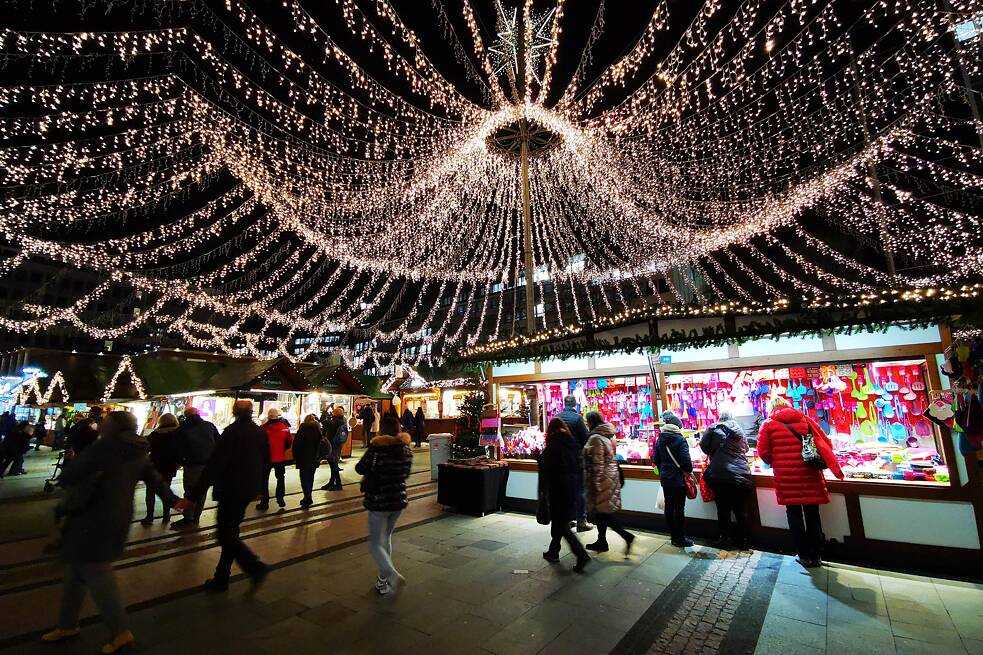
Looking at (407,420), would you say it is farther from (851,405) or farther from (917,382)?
(917,382)

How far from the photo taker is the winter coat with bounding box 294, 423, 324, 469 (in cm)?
821

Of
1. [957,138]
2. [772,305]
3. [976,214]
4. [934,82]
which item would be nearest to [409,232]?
[772,305]

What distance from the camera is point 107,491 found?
2.98 meters

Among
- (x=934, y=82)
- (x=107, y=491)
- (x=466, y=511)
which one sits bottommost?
(x=466, y=511)

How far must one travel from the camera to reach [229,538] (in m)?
4.18

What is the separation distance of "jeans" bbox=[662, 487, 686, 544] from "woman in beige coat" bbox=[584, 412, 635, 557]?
1.76 ft

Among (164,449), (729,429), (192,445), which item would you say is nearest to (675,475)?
(729,429)

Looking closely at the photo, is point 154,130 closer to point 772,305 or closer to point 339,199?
point 339,199

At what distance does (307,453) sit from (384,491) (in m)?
4.94

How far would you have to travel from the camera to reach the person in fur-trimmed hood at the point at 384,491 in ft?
13.3

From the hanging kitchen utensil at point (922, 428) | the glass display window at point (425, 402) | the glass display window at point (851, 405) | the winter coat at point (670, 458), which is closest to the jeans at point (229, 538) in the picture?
the winter coat at point (670, 458)

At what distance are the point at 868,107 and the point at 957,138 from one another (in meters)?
5.29

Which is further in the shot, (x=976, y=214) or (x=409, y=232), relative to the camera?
(x=409, y=232)

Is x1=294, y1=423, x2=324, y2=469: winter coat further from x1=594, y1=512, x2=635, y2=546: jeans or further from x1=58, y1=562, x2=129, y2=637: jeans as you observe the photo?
x1=594, y1=512, x2=635, y2=546: jeans
